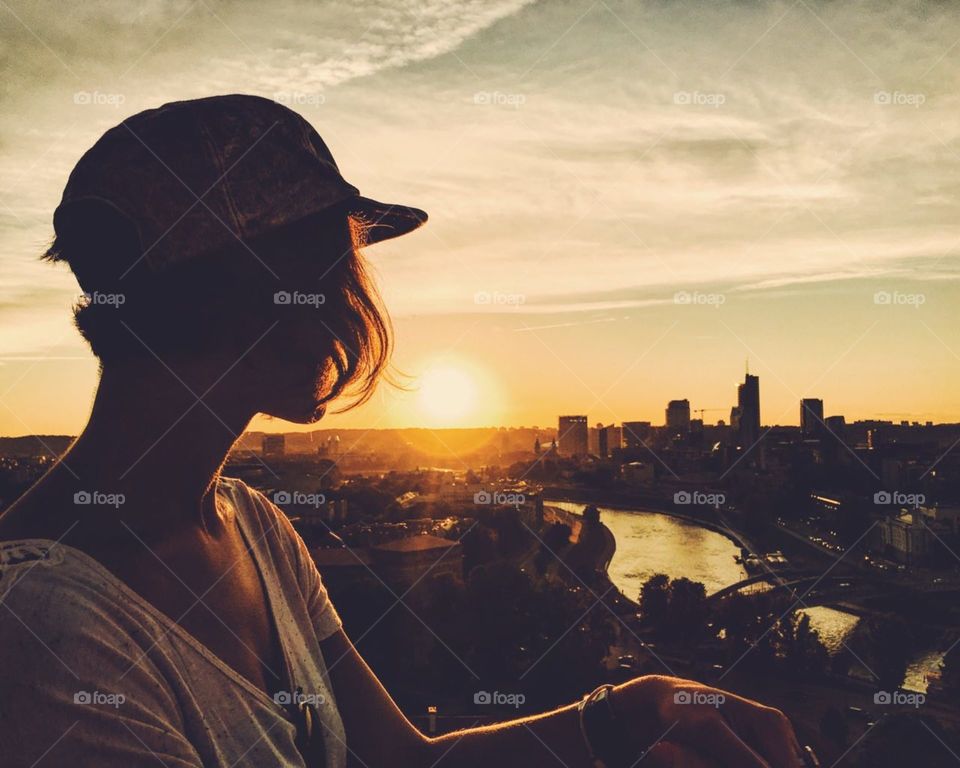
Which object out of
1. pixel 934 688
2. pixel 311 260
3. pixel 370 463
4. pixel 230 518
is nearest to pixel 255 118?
pixel 311 260

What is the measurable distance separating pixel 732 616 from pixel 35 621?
1544cm

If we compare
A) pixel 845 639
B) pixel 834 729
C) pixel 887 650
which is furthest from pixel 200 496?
pixel 845 639

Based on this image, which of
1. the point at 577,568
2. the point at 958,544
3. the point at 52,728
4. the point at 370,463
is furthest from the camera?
the point at 370,463

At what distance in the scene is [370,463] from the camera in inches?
2165

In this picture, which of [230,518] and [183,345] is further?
[230,518]

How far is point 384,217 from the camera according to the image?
74cm

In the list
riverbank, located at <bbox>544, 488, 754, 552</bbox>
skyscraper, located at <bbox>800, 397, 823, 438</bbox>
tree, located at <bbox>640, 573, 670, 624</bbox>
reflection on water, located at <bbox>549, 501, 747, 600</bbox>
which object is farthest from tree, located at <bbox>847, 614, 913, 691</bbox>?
skyscraper, located at <bbox>800, 397, 823, 438</bbox>

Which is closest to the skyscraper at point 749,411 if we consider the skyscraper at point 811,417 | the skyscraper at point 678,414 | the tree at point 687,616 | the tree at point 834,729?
the skyscraper at point 811,417

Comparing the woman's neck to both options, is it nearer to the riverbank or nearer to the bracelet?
the bracelet

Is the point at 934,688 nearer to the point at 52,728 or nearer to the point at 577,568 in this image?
the point at 577,568

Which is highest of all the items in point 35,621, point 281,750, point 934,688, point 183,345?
point 183,345

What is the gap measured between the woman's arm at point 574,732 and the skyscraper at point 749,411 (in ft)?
139

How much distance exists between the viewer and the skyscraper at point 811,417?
40594mm

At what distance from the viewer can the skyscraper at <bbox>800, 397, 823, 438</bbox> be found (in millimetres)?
40594
